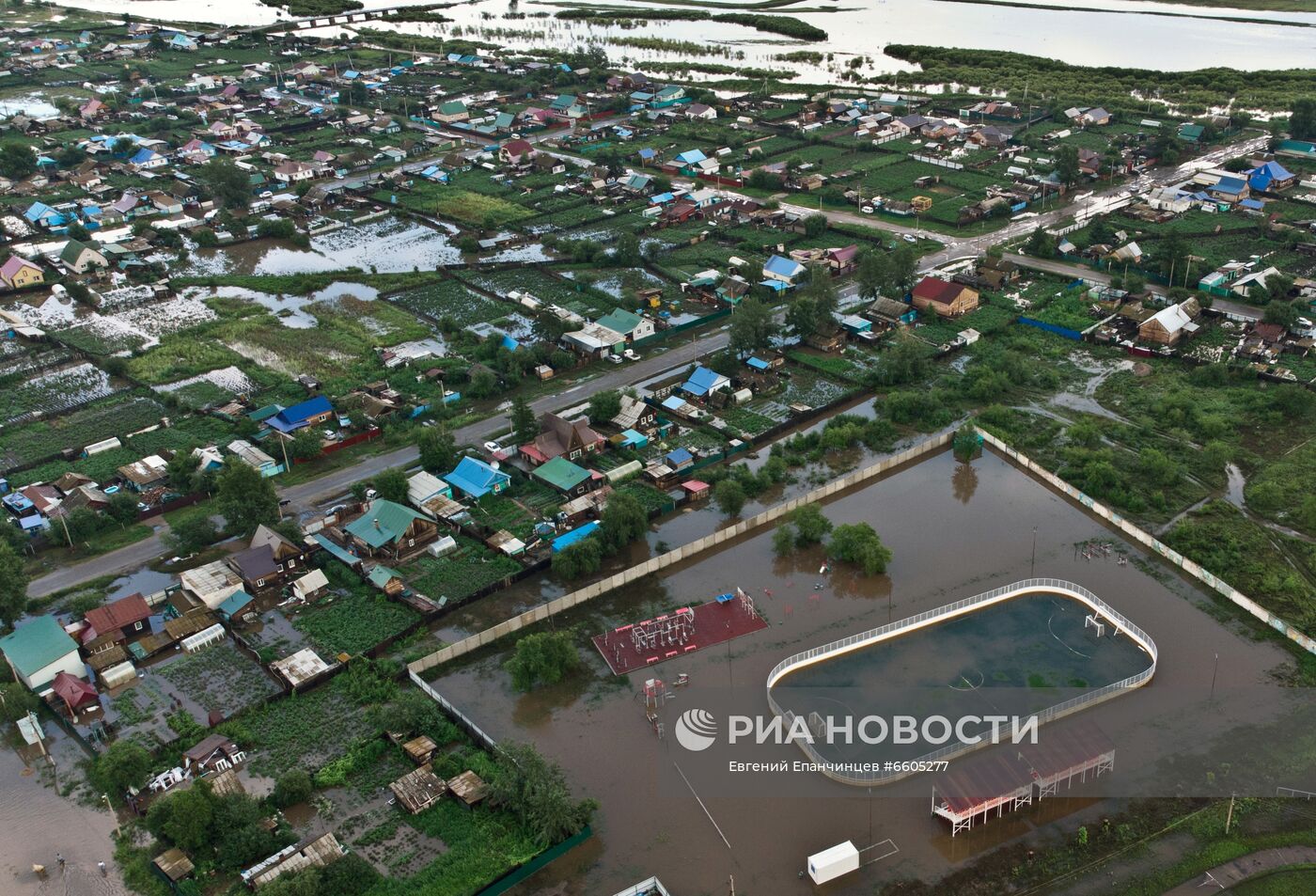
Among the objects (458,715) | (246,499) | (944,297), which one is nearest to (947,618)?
(458,715)

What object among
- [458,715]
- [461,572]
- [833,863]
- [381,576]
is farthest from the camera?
[461,572]

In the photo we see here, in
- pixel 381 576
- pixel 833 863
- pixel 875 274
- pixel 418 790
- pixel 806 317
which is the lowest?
pixel 833 863

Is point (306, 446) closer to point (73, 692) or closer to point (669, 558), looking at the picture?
point (73, 692)

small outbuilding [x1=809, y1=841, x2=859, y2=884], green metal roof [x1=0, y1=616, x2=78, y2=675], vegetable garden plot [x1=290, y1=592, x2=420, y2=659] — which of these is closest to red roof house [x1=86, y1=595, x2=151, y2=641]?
green metal roof [x1=0, y1=616, x2=78, y2=675]

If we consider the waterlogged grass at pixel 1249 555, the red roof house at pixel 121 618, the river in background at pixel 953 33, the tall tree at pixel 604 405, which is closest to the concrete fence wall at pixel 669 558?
the tall tree at pixel 604 405

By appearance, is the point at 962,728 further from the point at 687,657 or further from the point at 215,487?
the point at 215,487

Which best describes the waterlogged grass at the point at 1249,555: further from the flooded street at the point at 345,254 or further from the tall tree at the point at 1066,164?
the flooded street at the point at 345,254

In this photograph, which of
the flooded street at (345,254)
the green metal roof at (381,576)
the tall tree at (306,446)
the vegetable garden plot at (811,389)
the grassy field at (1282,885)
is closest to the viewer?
the grassy field at (1282,885)
